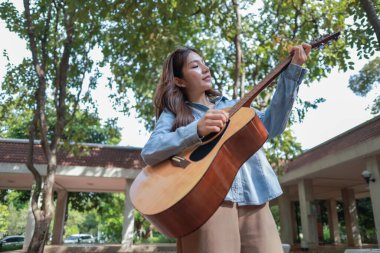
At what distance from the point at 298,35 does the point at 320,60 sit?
0.99 metres

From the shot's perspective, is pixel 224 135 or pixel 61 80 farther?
pixel 61 80

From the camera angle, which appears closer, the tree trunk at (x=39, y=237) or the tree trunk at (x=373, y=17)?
the tree trunk at (x=373, y=17)

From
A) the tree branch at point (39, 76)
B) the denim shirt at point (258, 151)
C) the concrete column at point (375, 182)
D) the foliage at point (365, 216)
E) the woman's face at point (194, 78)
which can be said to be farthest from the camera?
the foliage at point (365, 216)

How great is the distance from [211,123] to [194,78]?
0.48 metres

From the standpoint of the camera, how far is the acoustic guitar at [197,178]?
1292 mm

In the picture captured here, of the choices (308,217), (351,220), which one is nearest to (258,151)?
(308,217)

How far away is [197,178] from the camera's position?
134cm

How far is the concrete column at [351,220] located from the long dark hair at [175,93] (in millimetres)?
20160

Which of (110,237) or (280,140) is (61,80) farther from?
(110,237)

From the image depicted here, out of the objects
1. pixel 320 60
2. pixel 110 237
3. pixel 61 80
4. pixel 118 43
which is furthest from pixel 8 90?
pixel 110 237

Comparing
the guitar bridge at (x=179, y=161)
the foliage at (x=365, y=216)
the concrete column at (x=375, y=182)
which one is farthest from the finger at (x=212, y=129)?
the foliage at (x=365, y=216)

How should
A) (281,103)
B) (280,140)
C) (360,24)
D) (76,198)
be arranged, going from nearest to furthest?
(281,103) → (360,24) → (280,140) → (76,198)

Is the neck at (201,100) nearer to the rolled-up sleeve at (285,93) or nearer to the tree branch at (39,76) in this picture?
the rolled-up sleeve at (285,93)

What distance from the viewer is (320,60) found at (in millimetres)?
9688
